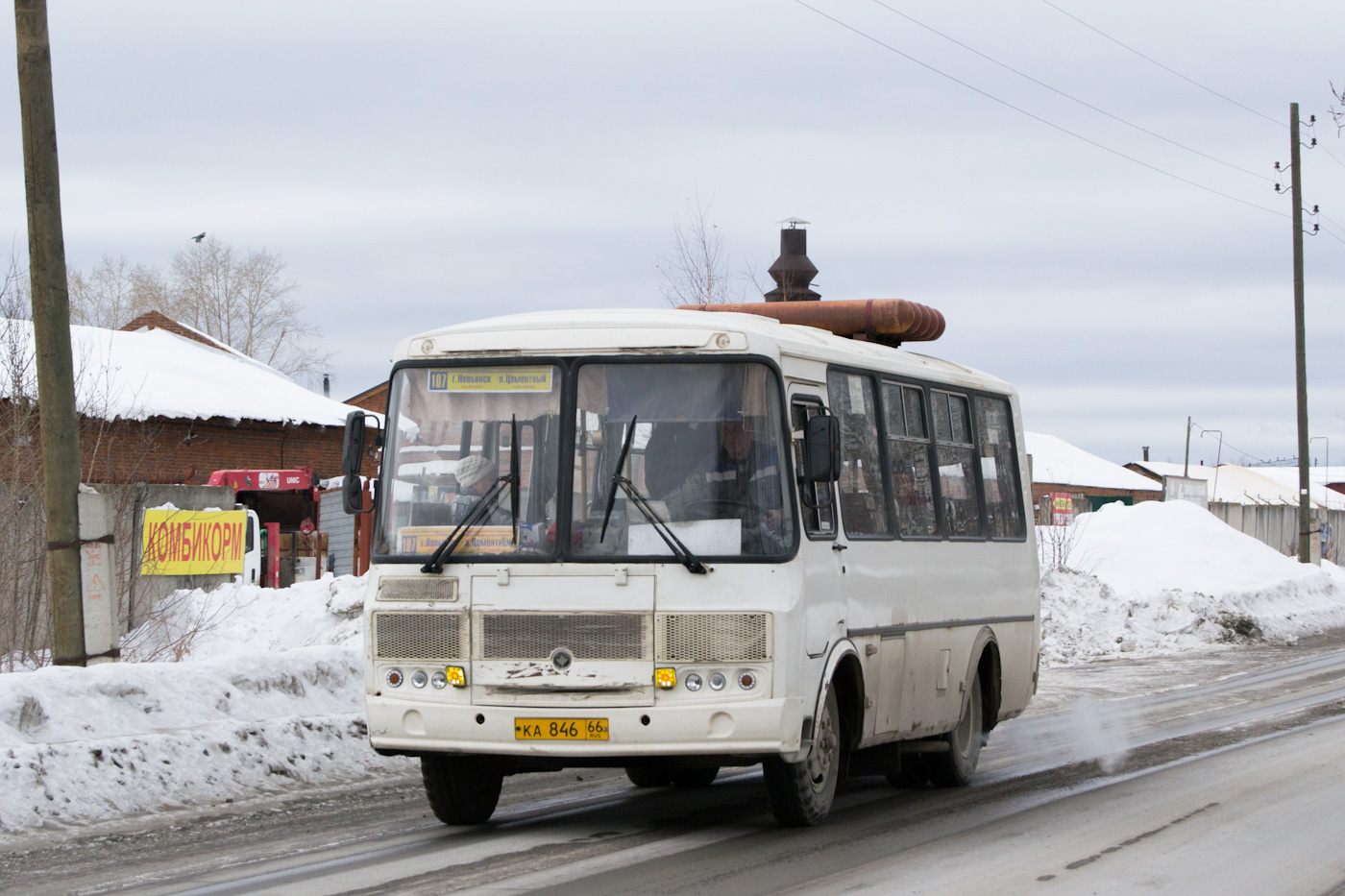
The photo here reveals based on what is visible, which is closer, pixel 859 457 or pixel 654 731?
pixel 654 731

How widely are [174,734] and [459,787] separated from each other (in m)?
2.56

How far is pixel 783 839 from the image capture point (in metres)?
8.92

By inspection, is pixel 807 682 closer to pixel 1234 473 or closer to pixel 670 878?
pixel 670 878

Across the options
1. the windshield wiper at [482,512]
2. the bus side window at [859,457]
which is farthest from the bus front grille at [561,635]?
the bus side window at [859,457]

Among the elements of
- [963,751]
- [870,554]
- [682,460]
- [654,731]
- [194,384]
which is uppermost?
[194,384]

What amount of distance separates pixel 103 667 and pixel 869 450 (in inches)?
222

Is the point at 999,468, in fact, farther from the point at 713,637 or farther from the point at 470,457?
the point at 470,457

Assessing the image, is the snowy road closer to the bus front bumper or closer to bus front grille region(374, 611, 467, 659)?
the bus front bumper

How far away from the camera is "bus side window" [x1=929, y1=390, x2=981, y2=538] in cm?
1160

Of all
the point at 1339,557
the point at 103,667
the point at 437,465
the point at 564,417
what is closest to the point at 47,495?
the point at 103,667

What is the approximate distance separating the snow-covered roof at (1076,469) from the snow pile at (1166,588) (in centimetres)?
6545

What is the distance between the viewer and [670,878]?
774 centimetres

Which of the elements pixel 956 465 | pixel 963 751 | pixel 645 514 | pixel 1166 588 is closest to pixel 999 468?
pixel 956 465

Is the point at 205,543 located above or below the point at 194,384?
below
